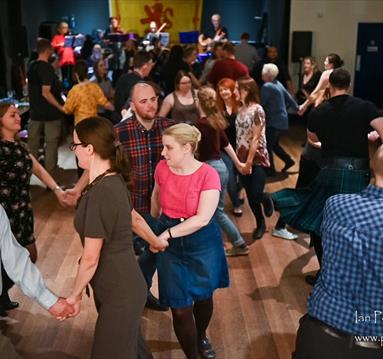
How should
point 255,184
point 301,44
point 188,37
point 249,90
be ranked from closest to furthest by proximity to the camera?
point 249,90 → point 255,184 → point 301,44 → point 188,37

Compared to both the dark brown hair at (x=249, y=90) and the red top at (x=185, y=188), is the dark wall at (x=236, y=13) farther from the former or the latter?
the red top at (x=185, y=188)

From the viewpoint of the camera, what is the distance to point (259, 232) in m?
4.96

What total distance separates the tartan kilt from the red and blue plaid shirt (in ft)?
2.98

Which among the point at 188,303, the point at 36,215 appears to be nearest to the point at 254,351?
the point at 188,303

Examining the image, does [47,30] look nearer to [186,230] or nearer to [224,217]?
[224,217]

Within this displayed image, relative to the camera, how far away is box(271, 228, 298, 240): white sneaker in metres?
4.91

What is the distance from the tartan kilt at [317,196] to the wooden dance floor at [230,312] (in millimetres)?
562

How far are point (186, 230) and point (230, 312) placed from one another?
1.20 m

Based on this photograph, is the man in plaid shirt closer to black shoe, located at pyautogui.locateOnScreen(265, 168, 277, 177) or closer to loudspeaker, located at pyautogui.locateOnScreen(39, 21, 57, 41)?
black shoe, located at pyautogui.locateOnScreen(265, 168, 277, 177)

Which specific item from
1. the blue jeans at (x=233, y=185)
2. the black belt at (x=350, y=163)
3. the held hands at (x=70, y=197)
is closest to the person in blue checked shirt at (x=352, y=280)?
the black belt at (x=350, y=163)

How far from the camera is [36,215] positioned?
218 inches

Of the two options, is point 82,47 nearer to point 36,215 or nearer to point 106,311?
point 36,215

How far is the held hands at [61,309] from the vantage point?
94.7 inches

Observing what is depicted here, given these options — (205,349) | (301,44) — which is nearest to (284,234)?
(205,349)
